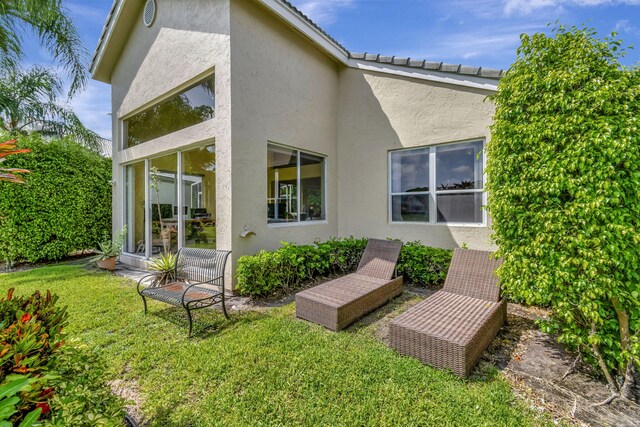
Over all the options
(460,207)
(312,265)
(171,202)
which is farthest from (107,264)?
(460,207)

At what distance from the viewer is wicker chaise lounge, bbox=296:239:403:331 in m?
4.72

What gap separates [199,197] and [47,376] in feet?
20.7

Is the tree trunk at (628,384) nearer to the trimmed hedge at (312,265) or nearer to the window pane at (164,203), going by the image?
the trimmed hedge at (312,265)

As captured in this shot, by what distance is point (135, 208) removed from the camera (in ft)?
32.5

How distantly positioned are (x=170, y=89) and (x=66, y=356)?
7828mm

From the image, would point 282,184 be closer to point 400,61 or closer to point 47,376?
point 400,61

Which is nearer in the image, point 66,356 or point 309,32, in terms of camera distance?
point 66,356

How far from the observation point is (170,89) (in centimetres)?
800

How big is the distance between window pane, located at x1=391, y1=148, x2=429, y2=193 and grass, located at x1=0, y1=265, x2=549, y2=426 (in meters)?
4.72

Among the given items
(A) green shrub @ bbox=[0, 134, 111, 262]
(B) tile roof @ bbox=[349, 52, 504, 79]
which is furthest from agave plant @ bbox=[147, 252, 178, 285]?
(B) tile roof @ bbox=[349, 52, 504, 79]

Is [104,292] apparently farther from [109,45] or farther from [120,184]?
[109,45]

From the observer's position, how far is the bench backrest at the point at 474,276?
16.1 ft

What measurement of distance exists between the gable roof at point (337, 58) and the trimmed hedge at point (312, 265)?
4.31 metres

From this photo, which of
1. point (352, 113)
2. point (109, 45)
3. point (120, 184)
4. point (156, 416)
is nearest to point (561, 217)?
point (156, 416)
